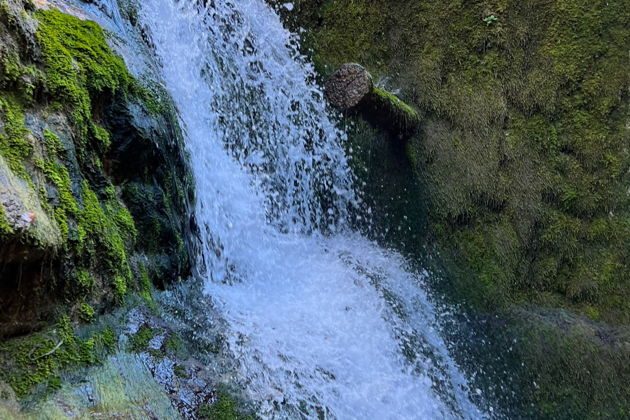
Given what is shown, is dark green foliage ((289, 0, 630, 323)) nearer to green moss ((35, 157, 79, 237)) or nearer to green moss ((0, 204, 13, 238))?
green moss ((35, 157, 79, 237))

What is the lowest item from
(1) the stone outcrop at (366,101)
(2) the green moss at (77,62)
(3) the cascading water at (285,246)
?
(3) the cascading water at (285,246)

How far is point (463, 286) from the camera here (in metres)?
5.79

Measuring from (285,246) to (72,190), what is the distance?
10.1 feet

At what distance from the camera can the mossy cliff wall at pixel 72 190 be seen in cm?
206

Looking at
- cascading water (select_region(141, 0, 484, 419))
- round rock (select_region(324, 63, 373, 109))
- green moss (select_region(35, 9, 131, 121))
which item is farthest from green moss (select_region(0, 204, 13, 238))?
round rock (select_region(324, 63, 373, 109))

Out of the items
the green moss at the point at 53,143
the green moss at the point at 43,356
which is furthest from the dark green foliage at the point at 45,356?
the green moss at the point at 53,143

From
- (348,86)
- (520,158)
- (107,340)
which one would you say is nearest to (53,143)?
(107,340)

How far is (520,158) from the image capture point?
246 inches

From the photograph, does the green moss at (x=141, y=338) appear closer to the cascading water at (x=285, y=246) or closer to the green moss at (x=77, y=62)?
the cascading water at (x=285, y=246)

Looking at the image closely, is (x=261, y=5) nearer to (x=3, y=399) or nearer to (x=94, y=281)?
(x=94, y=281)

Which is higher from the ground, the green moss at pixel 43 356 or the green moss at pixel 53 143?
the green moss at pixel 53 143

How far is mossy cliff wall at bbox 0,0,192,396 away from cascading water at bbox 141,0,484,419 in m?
0.85

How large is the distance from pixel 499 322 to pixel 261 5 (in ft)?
17.1

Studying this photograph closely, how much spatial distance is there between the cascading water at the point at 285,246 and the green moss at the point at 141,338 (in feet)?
1.91
